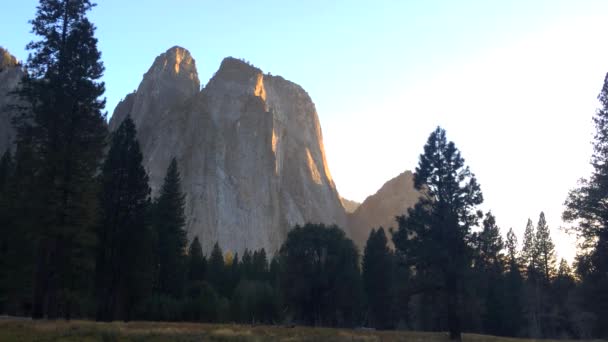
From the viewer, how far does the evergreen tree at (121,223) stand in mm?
42312

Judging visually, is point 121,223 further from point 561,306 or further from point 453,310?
point 561,306

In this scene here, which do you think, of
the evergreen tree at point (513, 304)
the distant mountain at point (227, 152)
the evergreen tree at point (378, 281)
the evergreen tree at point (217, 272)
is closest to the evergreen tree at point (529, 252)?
the evergreen tree at point (513, 304)

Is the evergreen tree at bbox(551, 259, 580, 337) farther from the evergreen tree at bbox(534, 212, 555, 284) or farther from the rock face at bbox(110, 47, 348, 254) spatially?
the rock face at bbox(110, 47, 348, 254)

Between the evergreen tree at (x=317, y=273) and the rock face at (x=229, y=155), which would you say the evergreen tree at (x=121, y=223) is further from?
the rock face at (x=229, y=155)

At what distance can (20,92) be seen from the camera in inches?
1111

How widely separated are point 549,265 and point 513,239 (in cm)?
1114

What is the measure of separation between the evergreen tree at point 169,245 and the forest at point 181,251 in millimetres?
139

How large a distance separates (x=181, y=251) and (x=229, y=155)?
107 metres

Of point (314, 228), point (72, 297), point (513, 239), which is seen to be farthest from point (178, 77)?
point (72, 297)

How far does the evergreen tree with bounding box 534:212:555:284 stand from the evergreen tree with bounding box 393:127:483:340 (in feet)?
161

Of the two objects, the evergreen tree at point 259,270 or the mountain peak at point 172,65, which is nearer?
the evergreen tree at point 259,270

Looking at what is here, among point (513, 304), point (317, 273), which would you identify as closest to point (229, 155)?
point (513, 304)

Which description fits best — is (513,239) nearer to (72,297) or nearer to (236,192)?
(72,297)

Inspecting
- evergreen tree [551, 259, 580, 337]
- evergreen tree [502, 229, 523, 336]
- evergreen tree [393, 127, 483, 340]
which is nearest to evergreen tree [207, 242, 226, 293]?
evergreen tree [502, 229, 523, 336]
